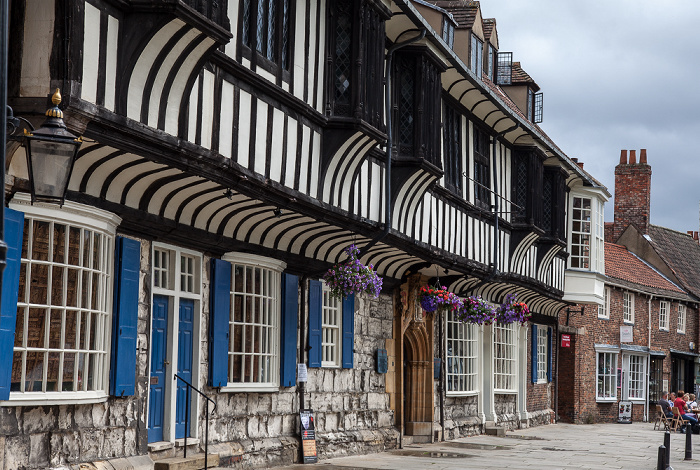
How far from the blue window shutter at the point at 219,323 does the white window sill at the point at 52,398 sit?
2370 mm

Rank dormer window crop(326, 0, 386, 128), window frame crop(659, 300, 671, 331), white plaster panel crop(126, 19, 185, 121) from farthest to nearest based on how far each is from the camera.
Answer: window frame crop(659, 300, 671, 331) → dormer window crop(326, 0, 386, 128) → white plaster panel crop(126, 19, 185, 121)

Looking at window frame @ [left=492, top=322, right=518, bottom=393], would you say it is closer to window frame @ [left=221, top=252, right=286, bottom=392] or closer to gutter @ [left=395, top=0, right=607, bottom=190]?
gutter @ [left=395, top=0, right=607, bottom=190]

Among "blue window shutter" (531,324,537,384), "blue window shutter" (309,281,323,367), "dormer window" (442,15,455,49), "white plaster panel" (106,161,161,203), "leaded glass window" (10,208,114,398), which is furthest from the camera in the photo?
"blue window shutter" (531,324,537,384)

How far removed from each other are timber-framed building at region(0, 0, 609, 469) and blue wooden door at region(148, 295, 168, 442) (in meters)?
0.03

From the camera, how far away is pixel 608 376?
32.2 m

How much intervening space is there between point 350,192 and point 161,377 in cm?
395

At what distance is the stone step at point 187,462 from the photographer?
9.93m

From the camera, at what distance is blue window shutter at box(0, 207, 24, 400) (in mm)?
7738

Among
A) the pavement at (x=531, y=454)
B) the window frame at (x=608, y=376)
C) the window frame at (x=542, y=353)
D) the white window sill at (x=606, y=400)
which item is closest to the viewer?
the pavement at (x=531, y=454)

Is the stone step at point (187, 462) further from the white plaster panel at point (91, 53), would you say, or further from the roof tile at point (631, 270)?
the roof tile at point (631, 270)

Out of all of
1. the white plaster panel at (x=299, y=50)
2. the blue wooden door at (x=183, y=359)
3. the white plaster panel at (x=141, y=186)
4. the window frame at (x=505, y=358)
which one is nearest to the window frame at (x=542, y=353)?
the window frame at (x=505, y=358)

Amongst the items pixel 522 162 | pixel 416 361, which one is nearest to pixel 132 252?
pixel 416 361

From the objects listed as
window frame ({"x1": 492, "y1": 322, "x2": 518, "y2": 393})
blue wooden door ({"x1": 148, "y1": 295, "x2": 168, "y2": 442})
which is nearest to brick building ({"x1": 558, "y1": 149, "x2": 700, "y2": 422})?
window frame ({"x1": 492, "y1": 322, "x2": 518, "y2": 393})

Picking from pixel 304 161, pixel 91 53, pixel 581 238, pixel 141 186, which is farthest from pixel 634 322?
pixel 91 53
